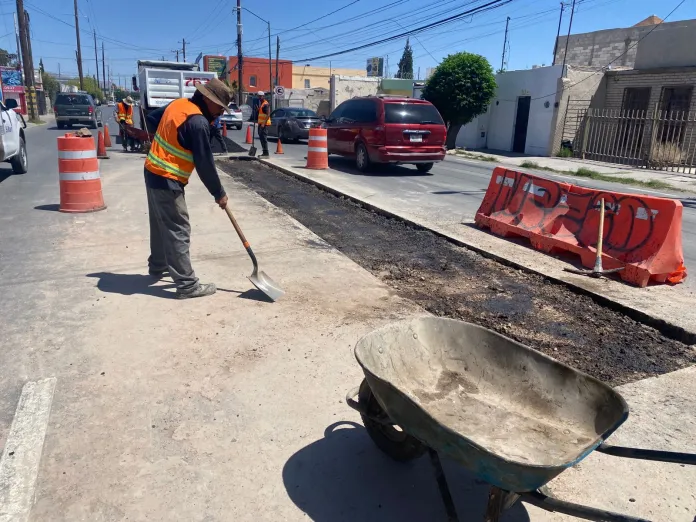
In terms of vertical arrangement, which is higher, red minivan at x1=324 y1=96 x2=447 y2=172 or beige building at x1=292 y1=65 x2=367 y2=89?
beige building at x1=292 y1=65 x2=367 y2=89

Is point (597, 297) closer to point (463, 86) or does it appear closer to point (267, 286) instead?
point (267, 286)

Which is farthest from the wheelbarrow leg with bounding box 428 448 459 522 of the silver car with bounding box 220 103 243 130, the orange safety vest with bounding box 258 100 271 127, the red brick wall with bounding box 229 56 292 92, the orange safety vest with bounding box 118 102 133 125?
the red brick wall with bounding box 229 56 292 92

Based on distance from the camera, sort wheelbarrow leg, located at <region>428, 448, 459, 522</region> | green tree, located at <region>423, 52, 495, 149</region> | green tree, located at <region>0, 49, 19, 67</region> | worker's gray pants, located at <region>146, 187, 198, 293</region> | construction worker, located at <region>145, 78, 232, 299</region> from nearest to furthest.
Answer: wheelbarrow leg, located at <region>428, 448, 459, 522</region>
construction worker, located at <region>145, 78, 232, 299</region>
worker's gray pants, located at <region>146, 187, 198, 293</region>
green tree, located at <region>423, 52, 495, 149</region>
green tree, located at <region>0, 49, 19, 67</region>

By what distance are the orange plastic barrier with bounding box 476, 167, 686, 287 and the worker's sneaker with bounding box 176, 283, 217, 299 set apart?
405cm

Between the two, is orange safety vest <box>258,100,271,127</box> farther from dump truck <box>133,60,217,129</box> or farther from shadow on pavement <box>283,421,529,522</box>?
shadow on pavement <box>283,421,529,522</box>

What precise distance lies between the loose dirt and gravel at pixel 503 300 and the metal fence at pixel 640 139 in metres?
14.8

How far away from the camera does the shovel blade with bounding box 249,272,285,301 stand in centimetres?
511

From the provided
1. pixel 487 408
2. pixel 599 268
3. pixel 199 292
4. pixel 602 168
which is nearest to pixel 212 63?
pixel 602 168

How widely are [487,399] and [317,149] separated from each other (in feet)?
39.5

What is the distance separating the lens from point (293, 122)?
2519 cm

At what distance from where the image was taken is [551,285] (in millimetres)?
5812

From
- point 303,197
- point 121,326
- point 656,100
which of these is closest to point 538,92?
point 656,100

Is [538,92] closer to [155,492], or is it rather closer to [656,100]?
[656,100]

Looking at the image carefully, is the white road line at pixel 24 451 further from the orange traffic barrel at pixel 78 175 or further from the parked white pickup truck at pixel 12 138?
the parked white pickup truck at pixel 12 138
